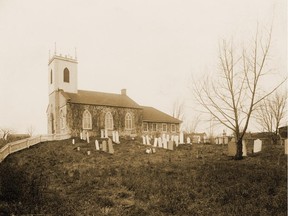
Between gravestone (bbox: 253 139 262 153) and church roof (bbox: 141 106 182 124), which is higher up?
church roof (bbox: 141 106 182 124)

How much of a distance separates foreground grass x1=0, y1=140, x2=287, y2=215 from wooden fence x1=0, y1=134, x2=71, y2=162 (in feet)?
15.6

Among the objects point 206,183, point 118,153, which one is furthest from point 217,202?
point 118,153

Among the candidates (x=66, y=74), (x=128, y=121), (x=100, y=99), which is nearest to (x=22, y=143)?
(x=66, y=74)

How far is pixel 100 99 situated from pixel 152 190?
3033 cm

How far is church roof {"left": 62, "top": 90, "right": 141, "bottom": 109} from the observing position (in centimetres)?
3719

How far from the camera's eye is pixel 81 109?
36438 mm

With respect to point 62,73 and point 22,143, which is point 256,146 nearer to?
point 22,143

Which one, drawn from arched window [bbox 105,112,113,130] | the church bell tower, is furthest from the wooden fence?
arched window [bbox 105,112,113,130]

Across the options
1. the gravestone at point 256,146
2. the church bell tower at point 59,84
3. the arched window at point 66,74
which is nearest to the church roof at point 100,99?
the church bell tower at point 59,84

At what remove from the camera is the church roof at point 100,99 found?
37188 mm

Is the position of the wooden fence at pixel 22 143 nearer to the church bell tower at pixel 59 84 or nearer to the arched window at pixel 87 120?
the arched window at pixel 87 120

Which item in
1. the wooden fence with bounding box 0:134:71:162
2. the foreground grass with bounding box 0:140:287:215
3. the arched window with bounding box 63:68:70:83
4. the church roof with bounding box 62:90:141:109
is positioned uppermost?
the arched window with bounding box 63:68:70:83

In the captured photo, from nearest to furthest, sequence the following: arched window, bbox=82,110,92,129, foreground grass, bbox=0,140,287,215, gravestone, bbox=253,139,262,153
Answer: foreground grass, bbox=0,140,287,215 → gravestone, bbox=253,139,262,153 → arched window, bbox=82,110,92,129

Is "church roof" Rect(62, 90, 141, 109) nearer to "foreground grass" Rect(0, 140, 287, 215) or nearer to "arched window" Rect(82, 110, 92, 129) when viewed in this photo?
"arched window" Rect(82, 110, 92, 129)
